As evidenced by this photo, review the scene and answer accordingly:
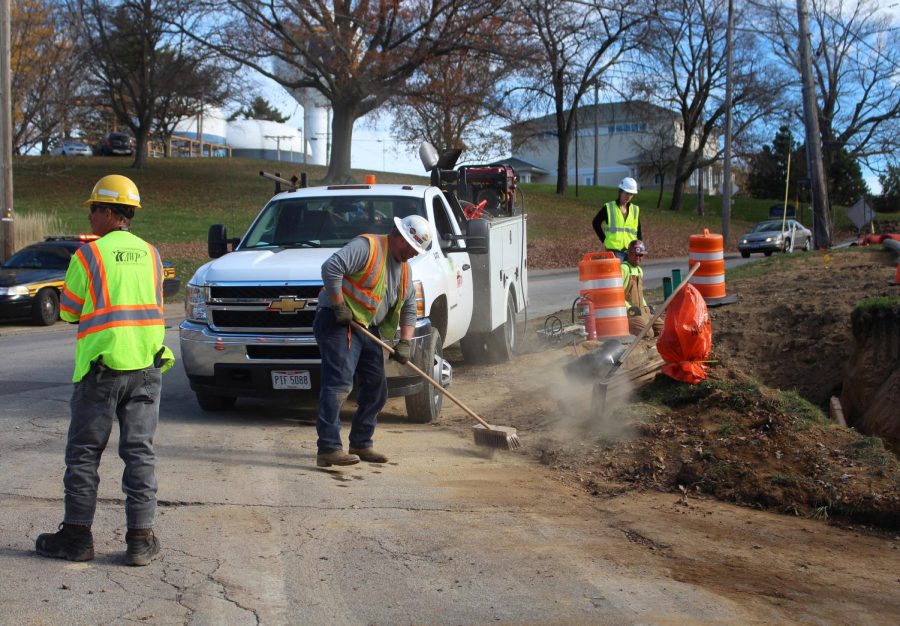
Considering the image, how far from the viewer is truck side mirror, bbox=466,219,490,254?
9.56 m

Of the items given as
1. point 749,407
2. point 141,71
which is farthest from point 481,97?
point 749,407

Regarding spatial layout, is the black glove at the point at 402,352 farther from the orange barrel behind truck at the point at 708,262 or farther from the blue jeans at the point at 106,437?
the orange barrel behind truck at the point at 708,262

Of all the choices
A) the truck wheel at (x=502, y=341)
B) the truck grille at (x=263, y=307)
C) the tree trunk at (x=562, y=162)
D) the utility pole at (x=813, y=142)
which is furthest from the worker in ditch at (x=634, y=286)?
the tree trunk at (x=562, y=162)

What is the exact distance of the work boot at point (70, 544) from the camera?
4.89 metres

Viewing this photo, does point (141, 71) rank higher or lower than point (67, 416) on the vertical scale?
higher

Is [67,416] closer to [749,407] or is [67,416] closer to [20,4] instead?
[749,407]

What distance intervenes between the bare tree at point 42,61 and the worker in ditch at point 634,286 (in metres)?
27.9

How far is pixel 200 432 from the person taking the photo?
8250 millimetres

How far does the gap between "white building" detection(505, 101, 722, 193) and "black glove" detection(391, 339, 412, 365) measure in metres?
43.2

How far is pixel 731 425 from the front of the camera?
24.0 ft

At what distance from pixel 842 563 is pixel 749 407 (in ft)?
7.76

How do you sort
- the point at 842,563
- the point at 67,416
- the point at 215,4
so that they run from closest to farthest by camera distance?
the point at 842,563 < the point at 67,416 < the point at 215,4

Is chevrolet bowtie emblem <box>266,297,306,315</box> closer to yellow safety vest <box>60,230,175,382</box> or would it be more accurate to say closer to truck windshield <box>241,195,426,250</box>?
truck windshield <box>241,195,426,250</box>

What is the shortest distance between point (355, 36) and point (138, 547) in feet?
106
